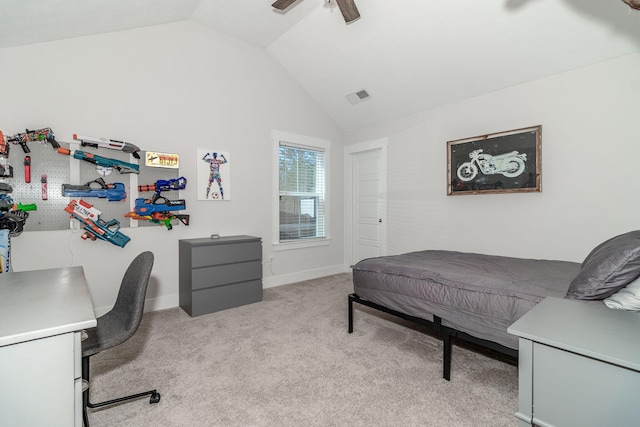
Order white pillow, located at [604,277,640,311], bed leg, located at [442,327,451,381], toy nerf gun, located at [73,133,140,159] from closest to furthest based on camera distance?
white pillow, located at [604,277,640,311] → bed leg, located at [442,327,451,381] → toy nerf gun, located at [73,133,140,159]

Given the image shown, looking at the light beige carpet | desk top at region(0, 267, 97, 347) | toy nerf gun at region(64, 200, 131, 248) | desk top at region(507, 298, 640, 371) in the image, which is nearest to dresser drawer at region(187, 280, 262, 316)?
the light beige carpet

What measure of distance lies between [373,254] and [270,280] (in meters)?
1.69

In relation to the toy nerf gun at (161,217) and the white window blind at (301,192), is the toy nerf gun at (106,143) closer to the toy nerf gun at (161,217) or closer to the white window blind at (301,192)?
the toy nerf gun at (161,217)

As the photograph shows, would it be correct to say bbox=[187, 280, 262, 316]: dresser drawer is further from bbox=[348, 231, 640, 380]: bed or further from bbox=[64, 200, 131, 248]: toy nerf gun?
bbox=[348, 231, 640, 380]: bed

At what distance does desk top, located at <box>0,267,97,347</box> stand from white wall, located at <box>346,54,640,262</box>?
12.0 feet

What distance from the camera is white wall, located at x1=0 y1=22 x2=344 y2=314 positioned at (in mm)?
2768

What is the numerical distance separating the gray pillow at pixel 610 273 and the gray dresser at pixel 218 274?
2.95 meters

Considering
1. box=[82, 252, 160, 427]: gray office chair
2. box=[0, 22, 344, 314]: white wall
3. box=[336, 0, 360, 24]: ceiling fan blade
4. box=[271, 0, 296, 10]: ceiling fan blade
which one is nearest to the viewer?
box=[82, 252, 160, 427]: gray office chair

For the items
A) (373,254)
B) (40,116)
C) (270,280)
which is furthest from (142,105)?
(373,254)

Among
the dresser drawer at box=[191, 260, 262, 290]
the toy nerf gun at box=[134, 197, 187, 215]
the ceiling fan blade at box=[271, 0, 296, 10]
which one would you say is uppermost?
the ceiling fan blade at box=[271, 0, 296, 10]

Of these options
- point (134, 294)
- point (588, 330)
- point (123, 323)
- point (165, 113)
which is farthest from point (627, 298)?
point (165, 113)

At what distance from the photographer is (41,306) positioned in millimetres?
1203

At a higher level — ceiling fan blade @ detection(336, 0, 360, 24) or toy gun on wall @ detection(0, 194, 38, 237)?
ceiling fan blade @ detection(336, 0, 360, 24)

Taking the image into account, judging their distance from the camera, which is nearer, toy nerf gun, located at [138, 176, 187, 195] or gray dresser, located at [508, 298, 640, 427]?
gray dresser, located at [508, 298, 640, 427]
